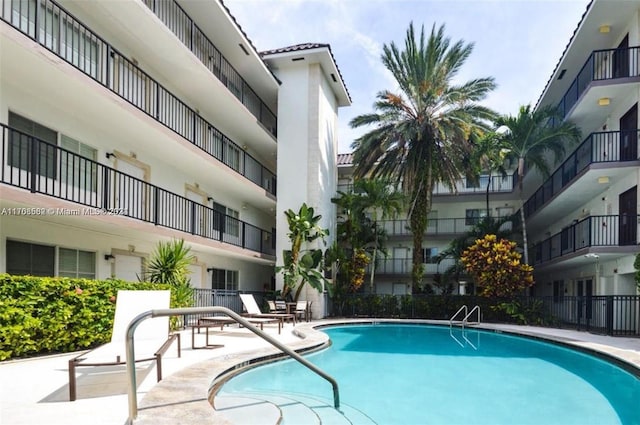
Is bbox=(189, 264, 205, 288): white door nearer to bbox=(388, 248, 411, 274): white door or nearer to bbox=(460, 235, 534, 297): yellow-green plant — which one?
bbox=(460, 235, 534, 297): yellow-green plant

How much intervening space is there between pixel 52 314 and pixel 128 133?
6999mm

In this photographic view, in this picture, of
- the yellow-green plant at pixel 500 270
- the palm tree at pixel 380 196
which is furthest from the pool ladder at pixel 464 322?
the palm tree at pixel 380 196

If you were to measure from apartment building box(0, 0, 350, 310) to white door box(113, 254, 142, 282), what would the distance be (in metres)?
0.06

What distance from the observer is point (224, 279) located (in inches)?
850

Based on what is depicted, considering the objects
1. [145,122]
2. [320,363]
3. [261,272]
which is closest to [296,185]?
[261,272]

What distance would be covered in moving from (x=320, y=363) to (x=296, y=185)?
1323cm

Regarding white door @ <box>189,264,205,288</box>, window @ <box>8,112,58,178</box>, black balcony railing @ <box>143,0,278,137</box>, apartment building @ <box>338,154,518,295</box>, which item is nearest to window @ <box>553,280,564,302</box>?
apartment building @ <box>338,154,518,295</box>

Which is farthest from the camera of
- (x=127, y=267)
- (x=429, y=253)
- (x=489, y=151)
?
(x=429, y=253)

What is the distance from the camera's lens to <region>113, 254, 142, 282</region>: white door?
13797 mm

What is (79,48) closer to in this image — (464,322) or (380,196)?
(380,196)

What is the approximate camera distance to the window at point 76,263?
1159cm

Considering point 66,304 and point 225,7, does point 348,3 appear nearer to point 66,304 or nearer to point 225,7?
point 225,7

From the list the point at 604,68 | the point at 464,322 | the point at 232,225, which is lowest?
the point at 464,322

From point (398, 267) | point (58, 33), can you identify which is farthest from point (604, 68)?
point (58, 33)
